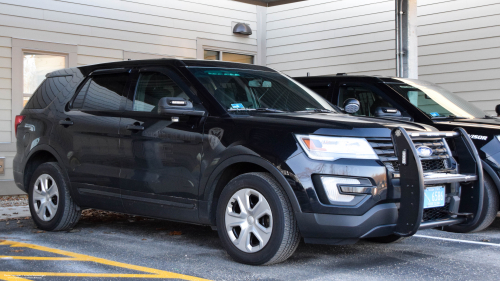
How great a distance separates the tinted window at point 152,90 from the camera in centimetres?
571

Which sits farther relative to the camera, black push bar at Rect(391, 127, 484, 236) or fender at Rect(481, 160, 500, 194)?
fender at Rect(481, 160, 500, 194)

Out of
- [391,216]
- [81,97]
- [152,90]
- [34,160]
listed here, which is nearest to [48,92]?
[81,97]

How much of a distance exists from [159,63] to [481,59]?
21.9 ft

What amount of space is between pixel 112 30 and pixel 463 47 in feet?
21.3

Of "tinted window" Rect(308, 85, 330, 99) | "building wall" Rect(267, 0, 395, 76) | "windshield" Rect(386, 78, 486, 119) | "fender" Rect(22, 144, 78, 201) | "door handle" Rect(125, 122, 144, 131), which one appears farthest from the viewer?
"building wall" Rect(267, 0, 395, 76)

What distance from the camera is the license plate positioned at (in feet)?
15.3

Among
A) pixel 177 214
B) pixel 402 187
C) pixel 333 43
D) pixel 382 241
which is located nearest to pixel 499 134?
pixel 382 241

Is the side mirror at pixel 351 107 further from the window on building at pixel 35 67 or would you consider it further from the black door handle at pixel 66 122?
the window on building at pixel 35 67

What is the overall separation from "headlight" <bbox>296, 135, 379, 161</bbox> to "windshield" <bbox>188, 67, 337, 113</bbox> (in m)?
0.91

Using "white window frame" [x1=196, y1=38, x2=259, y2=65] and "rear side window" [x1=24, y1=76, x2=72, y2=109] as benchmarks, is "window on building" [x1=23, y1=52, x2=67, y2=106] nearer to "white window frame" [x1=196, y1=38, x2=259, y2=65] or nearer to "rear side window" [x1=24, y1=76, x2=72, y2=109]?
"white window frame" [x1=196, y1=38, x2=259, y2=65]

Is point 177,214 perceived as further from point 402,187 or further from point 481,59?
point 481,59

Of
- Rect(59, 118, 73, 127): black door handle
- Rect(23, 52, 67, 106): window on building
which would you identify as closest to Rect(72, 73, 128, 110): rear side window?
Rect(59, 118, 73, 127): black door handle

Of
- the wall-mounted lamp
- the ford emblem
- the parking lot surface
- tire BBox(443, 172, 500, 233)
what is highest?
the wall-mounted lamp

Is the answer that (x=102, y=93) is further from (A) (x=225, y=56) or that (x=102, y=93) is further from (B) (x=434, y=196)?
(A) (x=225, y=56)
